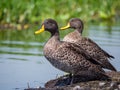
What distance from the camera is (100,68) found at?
10141mm

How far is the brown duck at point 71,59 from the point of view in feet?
32.3

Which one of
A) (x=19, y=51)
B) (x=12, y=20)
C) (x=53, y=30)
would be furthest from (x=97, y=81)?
(x=12, y=20)

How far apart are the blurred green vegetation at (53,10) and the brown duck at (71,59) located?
460 inches

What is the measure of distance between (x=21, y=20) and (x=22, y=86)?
12409mm

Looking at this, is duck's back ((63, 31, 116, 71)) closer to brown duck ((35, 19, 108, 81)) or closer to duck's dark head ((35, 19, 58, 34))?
brown duck ((35, 19, 108, 81))

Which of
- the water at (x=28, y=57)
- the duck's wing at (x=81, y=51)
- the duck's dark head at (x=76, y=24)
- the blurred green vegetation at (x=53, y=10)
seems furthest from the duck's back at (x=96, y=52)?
the blurred green vegetation at (x=53, y=10)

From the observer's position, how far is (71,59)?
990 cm

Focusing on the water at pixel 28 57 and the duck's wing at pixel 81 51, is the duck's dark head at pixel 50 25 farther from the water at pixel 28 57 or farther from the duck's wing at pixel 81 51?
the water at pixel 28 57

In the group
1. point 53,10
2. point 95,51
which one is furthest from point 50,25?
point 53,10

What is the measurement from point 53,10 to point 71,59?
47.8 feet

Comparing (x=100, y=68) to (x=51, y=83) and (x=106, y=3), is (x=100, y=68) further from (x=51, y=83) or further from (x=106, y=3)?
(x=106, y=3)

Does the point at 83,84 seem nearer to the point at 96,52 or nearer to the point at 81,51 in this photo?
the point at 81,51

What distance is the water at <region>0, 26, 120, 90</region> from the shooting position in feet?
35.5

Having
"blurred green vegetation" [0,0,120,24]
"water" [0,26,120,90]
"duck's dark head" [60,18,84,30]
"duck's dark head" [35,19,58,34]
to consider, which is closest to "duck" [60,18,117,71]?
"duck's dark head" [35,19,58,34]
